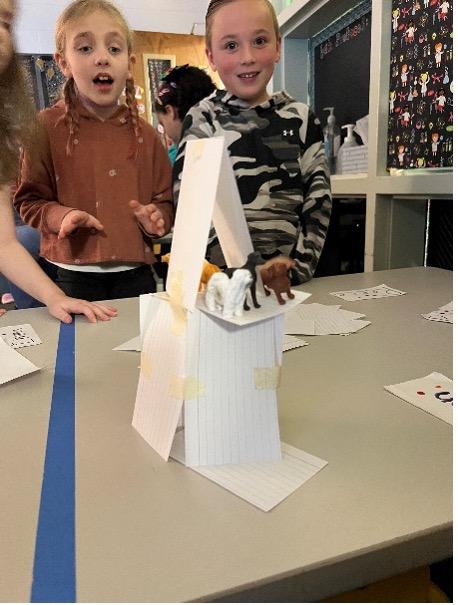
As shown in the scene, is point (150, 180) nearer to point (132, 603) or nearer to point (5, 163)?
point (5, 163)

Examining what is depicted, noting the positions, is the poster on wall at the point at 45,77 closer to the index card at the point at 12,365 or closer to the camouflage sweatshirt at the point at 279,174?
the camouflage sweatshirt at the point at 279,174

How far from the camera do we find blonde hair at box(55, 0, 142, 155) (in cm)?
115

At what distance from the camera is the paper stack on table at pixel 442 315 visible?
34.3 inches

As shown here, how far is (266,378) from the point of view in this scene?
0.47 metres

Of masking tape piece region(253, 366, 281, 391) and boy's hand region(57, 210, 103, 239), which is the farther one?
boy's hand region(57, 210, 103, 239)

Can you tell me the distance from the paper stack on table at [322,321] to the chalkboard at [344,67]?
1322 mm

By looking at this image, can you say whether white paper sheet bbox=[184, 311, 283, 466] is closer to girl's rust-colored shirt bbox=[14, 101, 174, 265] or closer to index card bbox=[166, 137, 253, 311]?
index card bbox=[166, 137, 253, 311]

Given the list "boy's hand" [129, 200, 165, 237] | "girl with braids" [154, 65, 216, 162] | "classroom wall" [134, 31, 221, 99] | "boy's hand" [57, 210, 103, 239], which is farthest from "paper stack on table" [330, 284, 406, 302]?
"classroom wall" [134, 31, 221, 99]

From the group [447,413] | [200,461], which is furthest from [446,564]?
[200,461]

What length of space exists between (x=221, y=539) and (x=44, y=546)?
13cm

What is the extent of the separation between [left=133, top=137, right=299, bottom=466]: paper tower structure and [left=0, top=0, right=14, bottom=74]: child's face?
376mm

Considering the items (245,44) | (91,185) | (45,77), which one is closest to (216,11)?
(245,44)

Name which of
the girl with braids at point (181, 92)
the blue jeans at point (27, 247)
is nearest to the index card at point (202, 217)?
the blue jeans at point (27, 247)

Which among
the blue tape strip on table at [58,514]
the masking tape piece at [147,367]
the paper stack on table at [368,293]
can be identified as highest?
the masking tape piece at [147,367]
